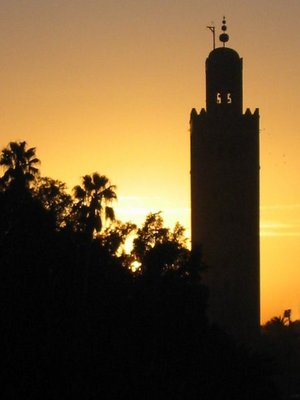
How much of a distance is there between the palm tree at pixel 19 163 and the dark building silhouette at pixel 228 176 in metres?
27.1

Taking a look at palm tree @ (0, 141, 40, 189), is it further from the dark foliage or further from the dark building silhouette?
the dark building silhouette

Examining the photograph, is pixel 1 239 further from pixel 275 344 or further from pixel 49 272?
pixel 275 344

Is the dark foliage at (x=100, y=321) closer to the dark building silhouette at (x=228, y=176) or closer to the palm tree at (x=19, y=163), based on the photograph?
the palm tree at (x=19, y=163)

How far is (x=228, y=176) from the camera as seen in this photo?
98250 millimetres

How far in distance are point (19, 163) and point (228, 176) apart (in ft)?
94.1

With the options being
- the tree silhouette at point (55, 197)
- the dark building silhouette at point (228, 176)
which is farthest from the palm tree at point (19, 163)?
the dark building silhouette at point (228, 176)

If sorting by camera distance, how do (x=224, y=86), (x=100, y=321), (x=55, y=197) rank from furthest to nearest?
(x=224, y=86)
(x=55, y=197)
(x=100, y=321)

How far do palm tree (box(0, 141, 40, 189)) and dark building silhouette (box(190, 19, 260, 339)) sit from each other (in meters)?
27.1

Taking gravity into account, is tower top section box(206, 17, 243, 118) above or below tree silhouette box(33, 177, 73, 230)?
above

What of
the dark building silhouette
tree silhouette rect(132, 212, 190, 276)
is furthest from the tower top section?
tree silhouette rect(132, 212, 190, 276)

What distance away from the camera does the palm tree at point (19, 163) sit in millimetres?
70562

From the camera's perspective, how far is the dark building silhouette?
97438 millimetres

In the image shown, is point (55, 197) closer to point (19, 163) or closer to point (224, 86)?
point (19, 163)

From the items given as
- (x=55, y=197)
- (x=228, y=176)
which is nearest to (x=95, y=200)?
(x=55, y=197)
